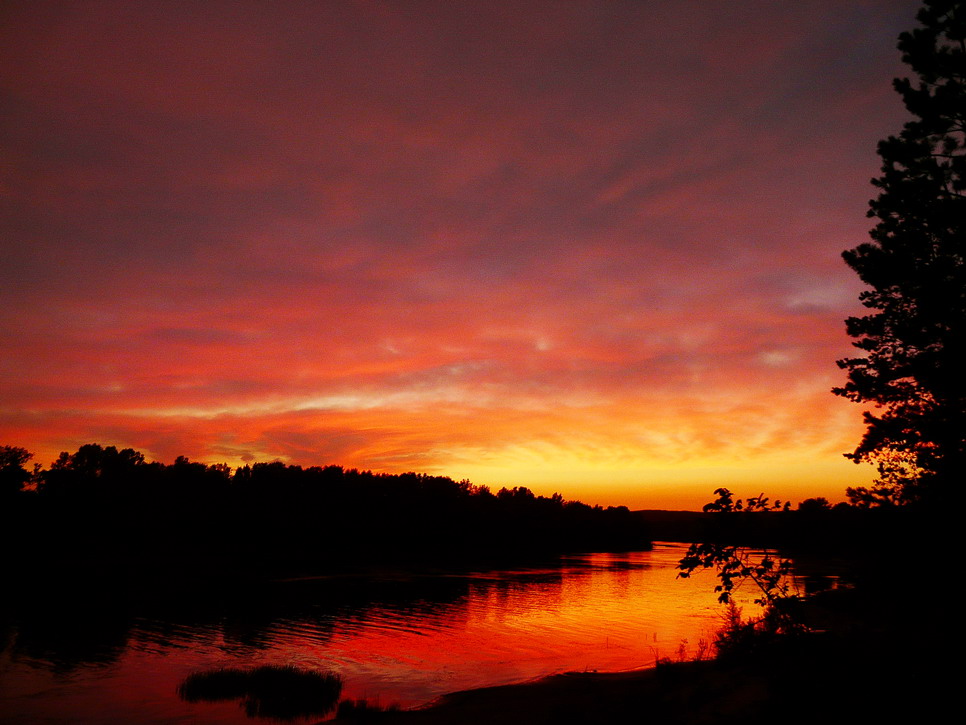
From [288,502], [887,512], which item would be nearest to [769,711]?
[887,512]

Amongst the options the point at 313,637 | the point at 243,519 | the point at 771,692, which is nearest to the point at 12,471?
the point at 243,519

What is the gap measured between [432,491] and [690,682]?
170 meters

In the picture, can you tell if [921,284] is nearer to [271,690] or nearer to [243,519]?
[271,690]

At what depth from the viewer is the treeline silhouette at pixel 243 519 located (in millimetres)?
91188

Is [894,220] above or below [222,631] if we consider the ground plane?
above

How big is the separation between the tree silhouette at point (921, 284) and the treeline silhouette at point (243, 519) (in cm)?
7438

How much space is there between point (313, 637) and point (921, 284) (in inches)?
1535

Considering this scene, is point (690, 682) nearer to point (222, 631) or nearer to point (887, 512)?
point (887, 512)

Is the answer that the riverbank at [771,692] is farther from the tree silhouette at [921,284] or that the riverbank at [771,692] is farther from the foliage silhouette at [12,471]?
the foliage silhouette at [12,471]

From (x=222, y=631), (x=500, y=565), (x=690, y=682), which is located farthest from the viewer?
(x=500, y=565)

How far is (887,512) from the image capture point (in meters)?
25.4

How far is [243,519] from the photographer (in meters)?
129

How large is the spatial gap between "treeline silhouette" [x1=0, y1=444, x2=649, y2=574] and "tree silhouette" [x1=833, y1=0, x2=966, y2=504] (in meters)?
74.4

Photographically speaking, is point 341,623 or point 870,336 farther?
point 341,623
